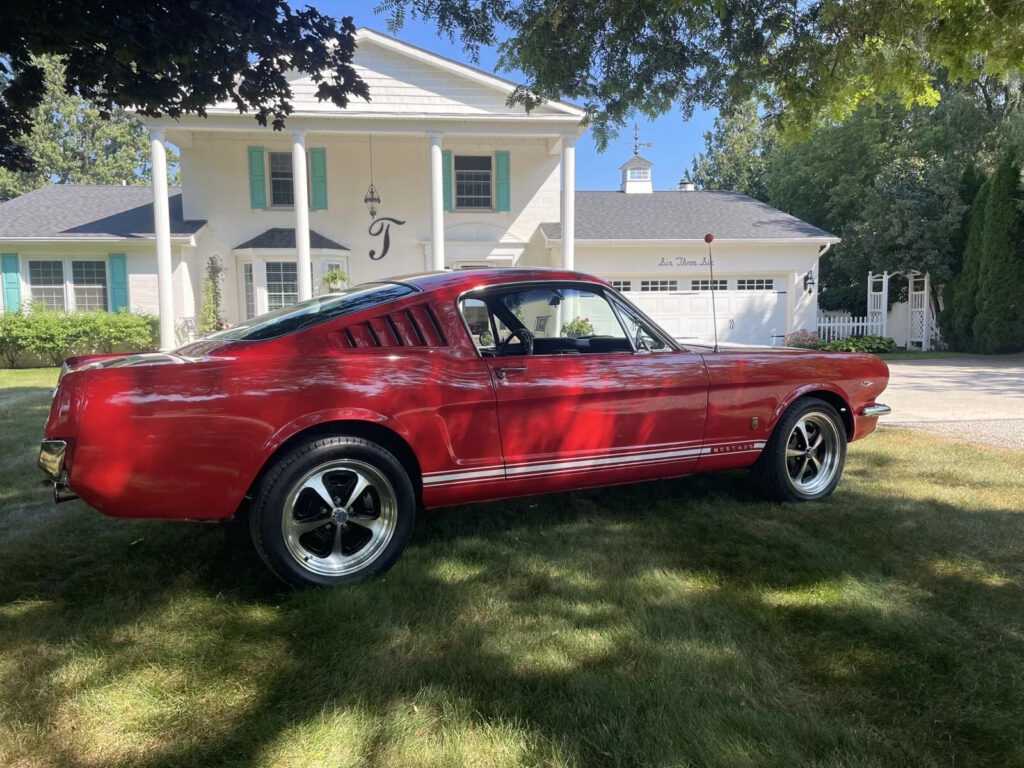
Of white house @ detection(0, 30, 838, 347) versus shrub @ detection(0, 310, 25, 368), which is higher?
white house @ detection(0, 30, 838, 347)

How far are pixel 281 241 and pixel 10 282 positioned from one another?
6456 mm

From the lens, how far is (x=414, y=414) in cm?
312

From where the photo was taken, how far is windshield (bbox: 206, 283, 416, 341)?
3285 mm

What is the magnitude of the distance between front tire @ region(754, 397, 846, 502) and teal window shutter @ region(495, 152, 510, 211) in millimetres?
14219

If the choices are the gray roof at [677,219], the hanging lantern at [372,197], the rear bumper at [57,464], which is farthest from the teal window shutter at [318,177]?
the rear bumper at [57,464]

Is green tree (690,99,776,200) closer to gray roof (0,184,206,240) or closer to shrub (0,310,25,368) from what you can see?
gray roof (0,184,206,240)

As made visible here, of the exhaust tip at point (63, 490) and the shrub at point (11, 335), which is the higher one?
the shrub at point (11, 335)

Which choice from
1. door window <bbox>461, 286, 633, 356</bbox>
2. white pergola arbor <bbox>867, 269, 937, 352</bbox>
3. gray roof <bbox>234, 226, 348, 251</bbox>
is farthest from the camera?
white pergola arbor <bbox>867, 269, 937, 352</bbox>

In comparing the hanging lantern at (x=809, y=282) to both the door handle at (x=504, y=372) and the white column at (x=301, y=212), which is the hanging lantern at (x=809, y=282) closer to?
the white column at (x=301, y=212)

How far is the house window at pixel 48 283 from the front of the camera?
16281mm

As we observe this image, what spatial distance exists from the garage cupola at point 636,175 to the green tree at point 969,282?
9607mm

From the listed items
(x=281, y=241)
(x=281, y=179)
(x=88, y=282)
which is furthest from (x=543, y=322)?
(x=88, y=282)

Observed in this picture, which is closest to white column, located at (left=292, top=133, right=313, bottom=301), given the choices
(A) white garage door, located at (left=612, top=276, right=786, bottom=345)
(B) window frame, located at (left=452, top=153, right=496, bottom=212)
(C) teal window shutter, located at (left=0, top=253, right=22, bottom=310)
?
(B) window frame, located at (left=452, top=153, right=496, bottom=212)

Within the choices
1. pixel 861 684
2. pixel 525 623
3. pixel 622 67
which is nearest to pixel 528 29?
pixel 622 67
